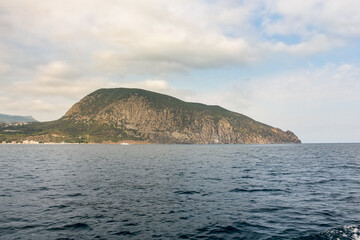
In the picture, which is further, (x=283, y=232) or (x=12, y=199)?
(x=12, y=199)

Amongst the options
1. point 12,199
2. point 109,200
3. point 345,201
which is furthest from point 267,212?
point 12,199

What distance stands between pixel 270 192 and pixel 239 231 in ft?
57.8

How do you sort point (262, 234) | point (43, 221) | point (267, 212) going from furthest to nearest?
point (267, 212) < point (43, 221) < point (262, 234)

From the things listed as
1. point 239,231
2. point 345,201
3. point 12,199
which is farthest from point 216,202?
point 12,199

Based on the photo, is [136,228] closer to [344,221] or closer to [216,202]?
[216,202]

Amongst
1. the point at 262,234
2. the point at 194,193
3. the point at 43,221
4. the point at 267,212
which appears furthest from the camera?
the point at 194,193

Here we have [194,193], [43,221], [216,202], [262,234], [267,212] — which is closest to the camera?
[262,234]

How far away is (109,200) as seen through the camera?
29.5 m

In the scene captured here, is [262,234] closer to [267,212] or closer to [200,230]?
[200,230]

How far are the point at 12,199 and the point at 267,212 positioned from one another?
30.8 meters

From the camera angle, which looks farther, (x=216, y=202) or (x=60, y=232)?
(x=216, y=202)

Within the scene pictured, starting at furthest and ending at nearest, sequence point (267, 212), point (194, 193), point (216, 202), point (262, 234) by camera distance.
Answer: point (194, 193)
point (216, 202)
point (267, 212)
point (262, 234)

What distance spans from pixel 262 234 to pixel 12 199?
1171 inches

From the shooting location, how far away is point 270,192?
34.9 m
